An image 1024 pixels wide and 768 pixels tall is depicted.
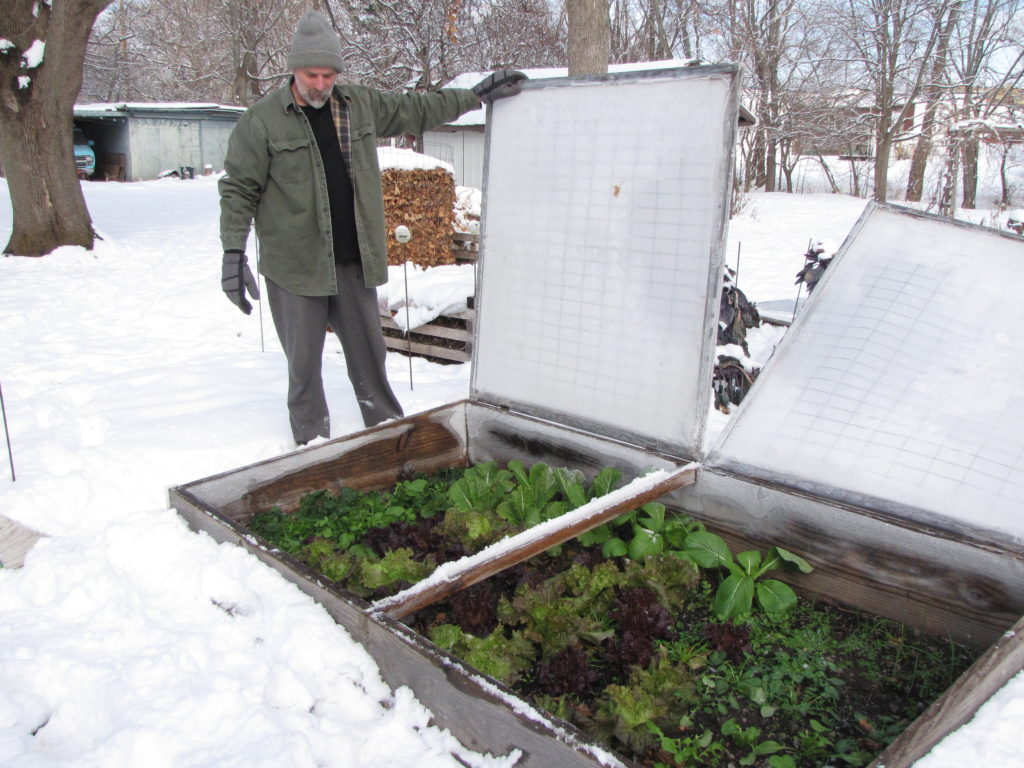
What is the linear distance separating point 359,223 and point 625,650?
7.01ft

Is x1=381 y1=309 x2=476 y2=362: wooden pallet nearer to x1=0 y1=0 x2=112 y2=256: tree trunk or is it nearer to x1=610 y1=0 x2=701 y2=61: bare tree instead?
x1=0 y1=0 x2=112 y2=256: tree trunk

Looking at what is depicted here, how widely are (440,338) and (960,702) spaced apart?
16.0ft

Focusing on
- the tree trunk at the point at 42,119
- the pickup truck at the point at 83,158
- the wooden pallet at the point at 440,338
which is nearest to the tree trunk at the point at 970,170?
the wooden pallet at the point at 440,338

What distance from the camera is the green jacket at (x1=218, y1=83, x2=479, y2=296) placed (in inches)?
126

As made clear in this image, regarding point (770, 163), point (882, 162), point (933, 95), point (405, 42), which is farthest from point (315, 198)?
point (770, 163)

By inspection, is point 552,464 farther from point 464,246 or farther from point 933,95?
point 933,95

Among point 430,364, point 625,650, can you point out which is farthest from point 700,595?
point 430,364

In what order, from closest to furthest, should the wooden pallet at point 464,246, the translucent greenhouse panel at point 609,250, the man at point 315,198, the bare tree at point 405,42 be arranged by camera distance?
the translucent greenhouse panel at point 609,250, the man at point 315,198, the wooden pallet at point 464,246, the bare tree at point 405,42

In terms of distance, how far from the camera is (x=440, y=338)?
6133mm

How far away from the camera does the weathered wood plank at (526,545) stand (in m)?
1.96

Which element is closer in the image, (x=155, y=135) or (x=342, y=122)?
(x=342, y=122)

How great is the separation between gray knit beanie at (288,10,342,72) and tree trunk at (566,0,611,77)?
14.3 ft

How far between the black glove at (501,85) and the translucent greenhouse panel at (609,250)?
0.14 ft

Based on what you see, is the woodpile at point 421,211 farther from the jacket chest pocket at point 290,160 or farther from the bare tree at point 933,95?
the bare tree at point 933,95
